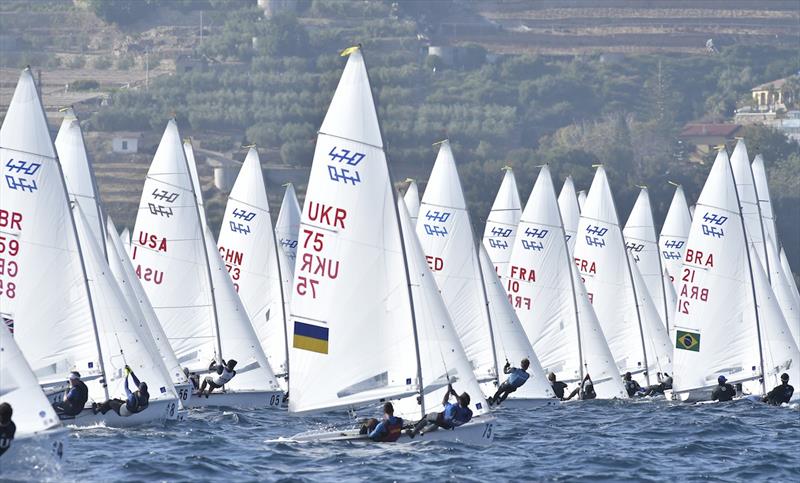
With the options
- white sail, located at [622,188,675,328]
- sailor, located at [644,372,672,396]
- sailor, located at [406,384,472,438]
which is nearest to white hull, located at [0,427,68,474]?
sailor, located at [406,384,472,438]

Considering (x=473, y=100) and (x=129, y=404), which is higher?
(x=473, y=100)

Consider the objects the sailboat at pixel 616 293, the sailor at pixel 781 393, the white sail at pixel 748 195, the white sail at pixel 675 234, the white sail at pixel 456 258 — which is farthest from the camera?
the white sail at pixel 675 234

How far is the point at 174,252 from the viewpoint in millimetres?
42750

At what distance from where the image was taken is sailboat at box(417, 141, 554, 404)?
41.7 meters

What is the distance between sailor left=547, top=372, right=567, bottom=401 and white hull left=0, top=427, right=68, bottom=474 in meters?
19.6

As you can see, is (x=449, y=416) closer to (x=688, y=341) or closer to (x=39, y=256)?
(x=39, y=256)

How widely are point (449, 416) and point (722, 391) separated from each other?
13.9 m

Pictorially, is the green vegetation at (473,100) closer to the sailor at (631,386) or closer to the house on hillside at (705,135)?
the house on hillside at (705,135)

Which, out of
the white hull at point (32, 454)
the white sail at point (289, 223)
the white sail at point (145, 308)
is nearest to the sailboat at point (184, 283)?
the white sail at point (145, 308)

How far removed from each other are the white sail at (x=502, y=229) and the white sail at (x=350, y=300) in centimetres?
2023

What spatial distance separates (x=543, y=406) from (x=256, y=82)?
124 metres

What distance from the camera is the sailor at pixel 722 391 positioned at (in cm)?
4259

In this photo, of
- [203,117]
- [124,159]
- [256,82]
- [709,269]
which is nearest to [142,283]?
[709,269]

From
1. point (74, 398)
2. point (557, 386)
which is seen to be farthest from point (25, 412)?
point (557, 386)
